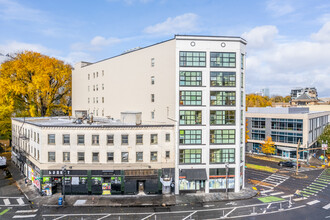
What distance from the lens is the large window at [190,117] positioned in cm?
3644

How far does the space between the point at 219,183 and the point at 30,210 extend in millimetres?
26817

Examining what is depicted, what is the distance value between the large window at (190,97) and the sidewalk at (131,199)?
1428 centimetres

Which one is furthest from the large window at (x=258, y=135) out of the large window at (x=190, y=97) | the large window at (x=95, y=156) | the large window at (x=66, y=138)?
the large window at (x=66, y=138)

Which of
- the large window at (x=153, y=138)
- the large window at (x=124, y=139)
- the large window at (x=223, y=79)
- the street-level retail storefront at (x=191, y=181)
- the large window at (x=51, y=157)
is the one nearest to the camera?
the large window at (x=51, y=157)

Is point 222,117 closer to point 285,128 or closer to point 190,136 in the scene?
point 190,136

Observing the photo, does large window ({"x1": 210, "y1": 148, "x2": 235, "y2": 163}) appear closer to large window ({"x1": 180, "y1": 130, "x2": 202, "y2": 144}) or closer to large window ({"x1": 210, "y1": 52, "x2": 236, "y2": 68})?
large window ({"x1": 180, "y1": 130, "x2": 202, "y2": 144})

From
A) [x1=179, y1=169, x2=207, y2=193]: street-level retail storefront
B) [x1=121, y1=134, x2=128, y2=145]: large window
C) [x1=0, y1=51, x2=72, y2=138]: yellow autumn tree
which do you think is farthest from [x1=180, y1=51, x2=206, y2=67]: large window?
[x1=0, y1=51, x2=72, y2=138]: yellow autumn tree

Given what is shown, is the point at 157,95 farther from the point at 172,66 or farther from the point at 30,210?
the point at 30,210

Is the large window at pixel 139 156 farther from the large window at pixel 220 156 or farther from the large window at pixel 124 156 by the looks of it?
the large window at pixel 220 156

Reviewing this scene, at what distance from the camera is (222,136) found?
37.0 meters

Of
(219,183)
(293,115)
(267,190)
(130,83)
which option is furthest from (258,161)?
(130,83)

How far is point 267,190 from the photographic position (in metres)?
38.1

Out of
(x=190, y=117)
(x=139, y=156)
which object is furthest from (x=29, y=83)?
(x=190, y=117)

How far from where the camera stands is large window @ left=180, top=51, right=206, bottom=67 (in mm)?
36125
